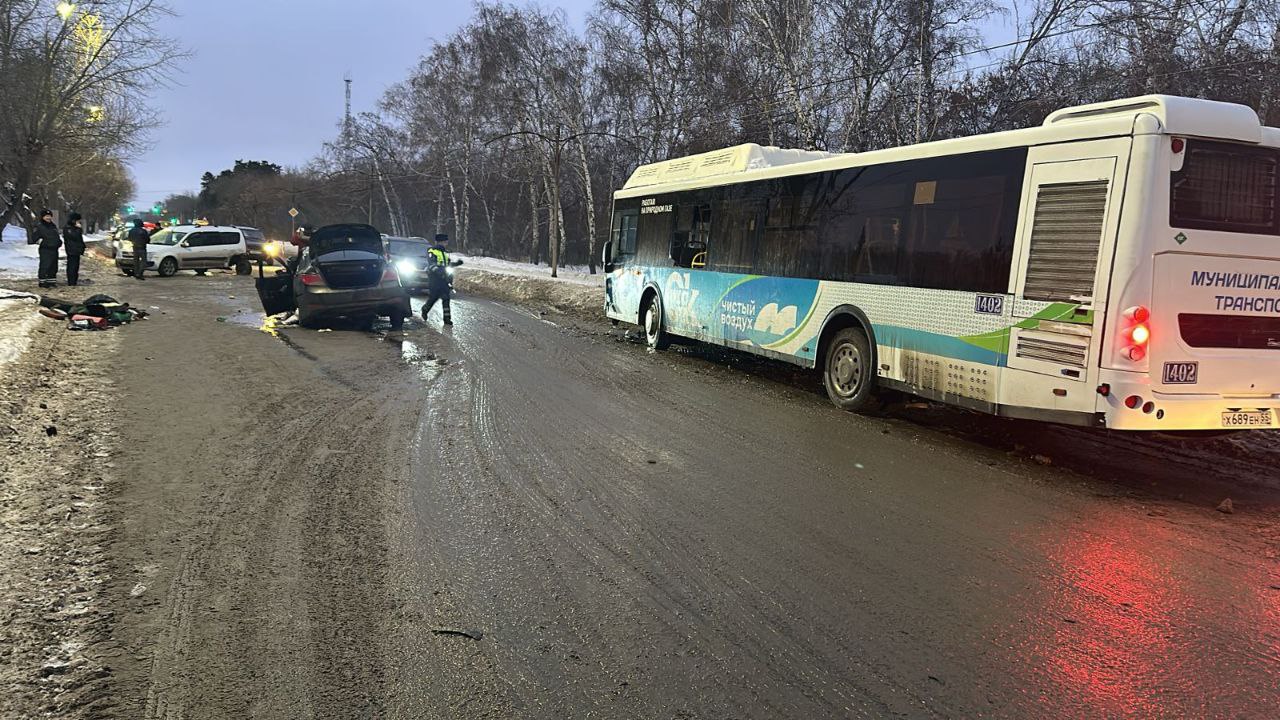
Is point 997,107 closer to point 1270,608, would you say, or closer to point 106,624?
point 1270,608

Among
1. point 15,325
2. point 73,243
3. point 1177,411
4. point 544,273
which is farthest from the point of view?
point 544,273

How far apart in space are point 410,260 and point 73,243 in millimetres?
8572

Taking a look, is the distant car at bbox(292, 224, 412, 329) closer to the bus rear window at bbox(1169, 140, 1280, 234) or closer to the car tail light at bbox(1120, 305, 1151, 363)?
the car tail light at bbox(1120, 305, 1151, 363)

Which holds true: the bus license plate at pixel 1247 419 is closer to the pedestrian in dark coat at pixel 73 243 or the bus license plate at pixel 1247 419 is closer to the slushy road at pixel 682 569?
the slushy road at pixel 682 569

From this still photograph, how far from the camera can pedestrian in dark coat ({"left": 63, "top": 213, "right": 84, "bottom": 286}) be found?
67.5 feet

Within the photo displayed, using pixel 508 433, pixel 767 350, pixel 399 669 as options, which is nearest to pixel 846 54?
pixel 767 350

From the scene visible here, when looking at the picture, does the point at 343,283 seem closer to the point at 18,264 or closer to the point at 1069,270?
the point at 1069,270

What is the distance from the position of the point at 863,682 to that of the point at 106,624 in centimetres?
346

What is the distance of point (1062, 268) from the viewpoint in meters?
6.82

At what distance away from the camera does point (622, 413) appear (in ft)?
29.0

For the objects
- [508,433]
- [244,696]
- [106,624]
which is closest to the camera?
[244,696]

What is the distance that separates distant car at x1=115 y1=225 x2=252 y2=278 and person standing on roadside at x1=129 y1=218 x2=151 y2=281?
103 cm

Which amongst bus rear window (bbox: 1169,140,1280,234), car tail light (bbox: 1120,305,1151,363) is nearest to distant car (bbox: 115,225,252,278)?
car tail light (bbox: 1120,305,1151,363)

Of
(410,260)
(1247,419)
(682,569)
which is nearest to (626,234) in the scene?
(410,260)
